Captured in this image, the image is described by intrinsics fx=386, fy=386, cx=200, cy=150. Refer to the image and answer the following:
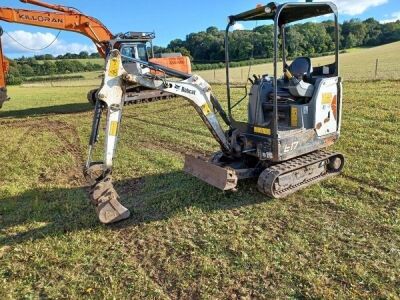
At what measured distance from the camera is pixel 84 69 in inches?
2549

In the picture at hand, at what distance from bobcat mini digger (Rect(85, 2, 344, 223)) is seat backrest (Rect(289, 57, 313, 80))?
0.02 m

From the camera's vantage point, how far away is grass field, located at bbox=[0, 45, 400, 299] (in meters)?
3.87

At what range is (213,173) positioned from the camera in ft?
18.9

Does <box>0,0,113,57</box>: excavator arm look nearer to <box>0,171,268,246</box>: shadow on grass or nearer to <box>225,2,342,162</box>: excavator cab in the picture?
<box>0,171,268,246</box>: shadow on grass

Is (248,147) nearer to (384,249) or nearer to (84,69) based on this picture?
(384,249)

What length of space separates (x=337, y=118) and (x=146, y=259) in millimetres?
4053

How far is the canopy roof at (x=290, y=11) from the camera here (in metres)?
5.47

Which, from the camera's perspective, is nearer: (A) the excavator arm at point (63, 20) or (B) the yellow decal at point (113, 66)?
(B) the yellow decal at point (113, 66)

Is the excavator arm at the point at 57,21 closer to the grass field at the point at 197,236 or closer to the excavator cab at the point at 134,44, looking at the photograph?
the excavator cab at the point at 134,44

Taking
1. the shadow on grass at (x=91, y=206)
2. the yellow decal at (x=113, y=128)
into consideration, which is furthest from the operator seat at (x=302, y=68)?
the yellow decal at (x=113, y=128)

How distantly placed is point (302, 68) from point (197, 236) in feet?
11.4

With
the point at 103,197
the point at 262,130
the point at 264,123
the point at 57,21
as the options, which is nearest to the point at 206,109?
the point at 262,130

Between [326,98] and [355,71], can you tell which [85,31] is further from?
[355,71]

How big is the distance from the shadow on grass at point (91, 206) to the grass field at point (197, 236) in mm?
18
